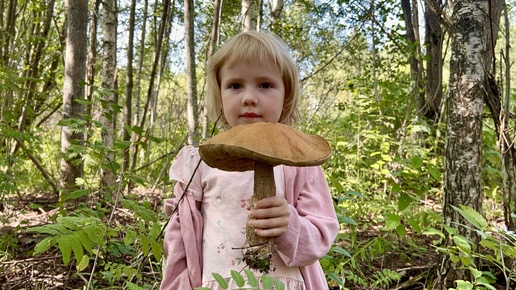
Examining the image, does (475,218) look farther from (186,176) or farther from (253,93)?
(186,176)

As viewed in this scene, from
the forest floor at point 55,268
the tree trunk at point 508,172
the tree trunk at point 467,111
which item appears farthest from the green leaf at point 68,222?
the tree trunk at point 508,172

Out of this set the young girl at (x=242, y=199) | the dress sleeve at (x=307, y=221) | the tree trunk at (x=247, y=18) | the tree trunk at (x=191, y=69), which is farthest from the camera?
the tree trunk at (x=247, y=18)

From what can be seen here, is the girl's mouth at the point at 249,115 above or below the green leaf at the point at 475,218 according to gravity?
above

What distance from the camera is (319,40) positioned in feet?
46.6

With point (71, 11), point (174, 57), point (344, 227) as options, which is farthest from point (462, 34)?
point (174, 57)

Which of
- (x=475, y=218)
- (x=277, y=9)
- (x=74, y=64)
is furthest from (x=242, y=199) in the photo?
(x=277, y=9)

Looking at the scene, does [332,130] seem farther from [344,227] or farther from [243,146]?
[243,146]

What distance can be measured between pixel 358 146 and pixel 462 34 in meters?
2.24

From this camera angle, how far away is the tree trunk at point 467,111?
2572 mm

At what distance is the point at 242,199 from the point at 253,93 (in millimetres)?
419

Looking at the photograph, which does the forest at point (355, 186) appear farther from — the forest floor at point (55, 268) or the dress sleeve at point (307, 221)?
the dress sleeve at point (307, 221)

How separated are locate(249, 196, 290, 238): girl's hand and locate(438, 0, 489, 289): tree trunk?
6.37 ft

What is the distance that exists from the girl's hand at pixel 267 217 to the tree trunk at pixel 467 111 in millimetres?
1943

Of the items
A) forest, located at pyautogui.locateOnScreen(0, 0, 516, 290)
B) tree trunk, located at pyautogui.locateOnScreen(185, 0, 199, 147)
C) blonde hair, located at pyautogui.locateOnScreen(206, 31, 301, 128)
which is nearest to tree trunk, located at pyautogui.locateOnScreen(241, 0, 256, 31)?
forest, located at pyautogui.locateOnScreen(0, 0, 516, 290)
